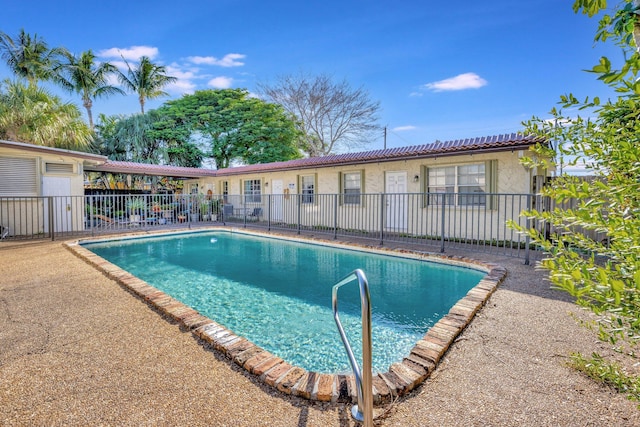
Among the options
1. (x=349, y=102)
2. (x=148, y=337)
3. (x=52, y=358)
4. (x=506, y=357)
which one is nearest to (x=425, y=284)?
(x=506, y=357)

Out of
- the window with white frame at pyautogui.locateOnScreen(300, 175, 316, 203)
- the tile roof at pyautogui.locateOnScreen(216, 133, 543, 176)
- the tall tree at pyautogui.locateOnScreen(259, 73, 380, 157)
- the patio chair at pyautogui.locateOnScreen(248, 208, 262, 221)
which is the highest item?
the tall tree at pyautogui.locateOnScreen(259, 73, 380, 157)

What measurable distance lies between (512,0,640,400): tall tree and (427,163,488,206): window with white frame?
7532 millimetres

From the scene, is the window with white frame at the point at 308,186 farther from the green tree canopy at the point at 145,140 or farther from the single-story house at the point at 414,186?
the green tree canopy at the point at 145,140

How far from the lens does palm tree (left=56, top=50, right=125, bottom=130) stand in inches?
857

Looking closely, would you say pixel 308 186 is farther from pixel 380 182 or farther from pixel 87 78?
pixel 87 78

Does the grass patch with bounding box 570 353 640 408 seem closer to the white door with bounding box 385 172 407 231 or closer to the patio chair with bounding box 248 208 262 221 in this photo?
the white door with bounding box 385 172 407 231

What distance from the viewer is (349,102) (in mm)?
23750

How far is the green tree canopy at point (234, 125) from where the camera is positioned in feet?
78.9

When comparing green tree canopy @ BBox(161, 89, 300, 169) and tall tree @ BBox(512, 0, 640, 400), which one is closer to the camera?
tall tree @ BBox(512, 0, 640, 400)

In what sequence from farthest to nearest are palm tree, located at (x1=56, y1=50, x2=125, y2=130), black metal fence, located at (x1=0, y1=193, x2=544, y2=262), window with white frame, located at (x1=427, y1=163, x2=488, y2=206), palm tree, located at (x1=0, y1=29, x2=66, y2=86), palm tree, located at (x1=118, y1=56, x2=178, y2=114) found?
palm tree, located at (x1=118, y1=56, x2=178, y2=114), palm tree, located at (x1=56, y1=50, x2=125, y2=130), palm tree, located at (x1=0, y1=29, x2=66, y2=86), window with white frame, located at (x1=427, y1=163, x2=488, y2=206), black metal fence, located at (x1=0, y1=193, x2=544, y2=262)

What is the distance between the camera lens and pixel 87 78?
22.2 m

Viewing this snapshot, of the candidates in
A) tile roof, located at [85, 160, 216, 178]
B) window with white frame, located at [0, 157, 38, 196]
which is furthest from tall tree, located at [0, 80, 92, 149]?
window with white frame, located at [0, 157, 38, 196]

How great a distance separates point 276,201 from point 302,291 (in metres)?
9.62

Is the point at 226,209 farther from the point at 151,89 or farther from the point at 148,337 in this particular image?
the point at 151,89
